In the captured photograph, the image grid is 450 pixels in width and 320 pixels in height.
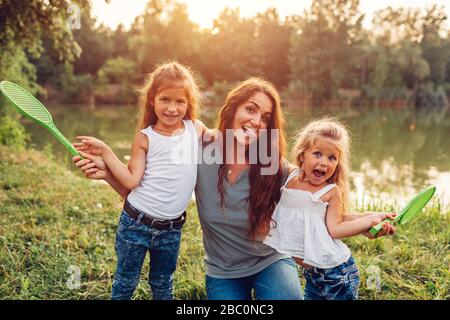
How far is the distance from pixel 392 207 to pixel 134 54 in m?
25.2

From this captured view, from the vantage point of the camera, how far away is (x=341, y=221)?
2.00 meters

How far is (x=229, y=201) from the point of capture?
6.88ft

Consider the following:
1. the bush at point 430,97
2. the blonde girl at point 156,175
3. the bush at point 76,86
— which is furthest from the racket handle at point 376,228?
the bush at point 76,86

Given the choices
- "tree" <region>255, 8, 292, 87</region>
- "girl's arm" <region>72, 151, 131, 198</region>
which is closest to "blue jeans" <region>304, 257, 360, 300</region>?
"girl's arm" <region>72, 151, 131, 198</region>

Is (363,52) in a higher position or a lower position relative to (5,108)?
higher

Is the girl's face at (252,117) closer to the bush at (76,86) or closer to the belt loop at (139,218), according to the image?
the belt loop at (139,218)

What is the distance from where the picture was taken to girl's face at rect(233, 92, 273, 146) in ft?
6.89

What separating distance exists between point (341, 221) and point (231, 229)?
50 centimetres

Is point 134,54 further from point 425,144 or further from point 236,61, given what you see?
point 425,144

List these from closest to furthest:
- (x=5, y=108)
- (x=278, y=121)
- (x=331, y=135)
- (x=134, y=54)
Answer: (x=331, y=135) → (x=278, y=121) → (x=5, y=108) → (x=134, y=54)

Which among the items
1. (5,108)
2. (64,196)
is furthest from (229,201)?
(5,108)

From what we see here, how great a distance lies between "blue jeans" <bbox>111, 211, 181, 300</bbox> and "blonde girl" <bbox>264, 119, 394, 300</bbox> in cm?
49

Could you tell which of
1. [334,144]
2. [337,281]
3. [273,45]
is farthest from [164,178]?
[273,45]

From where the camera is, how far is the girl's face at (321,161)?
1975 millimetres
